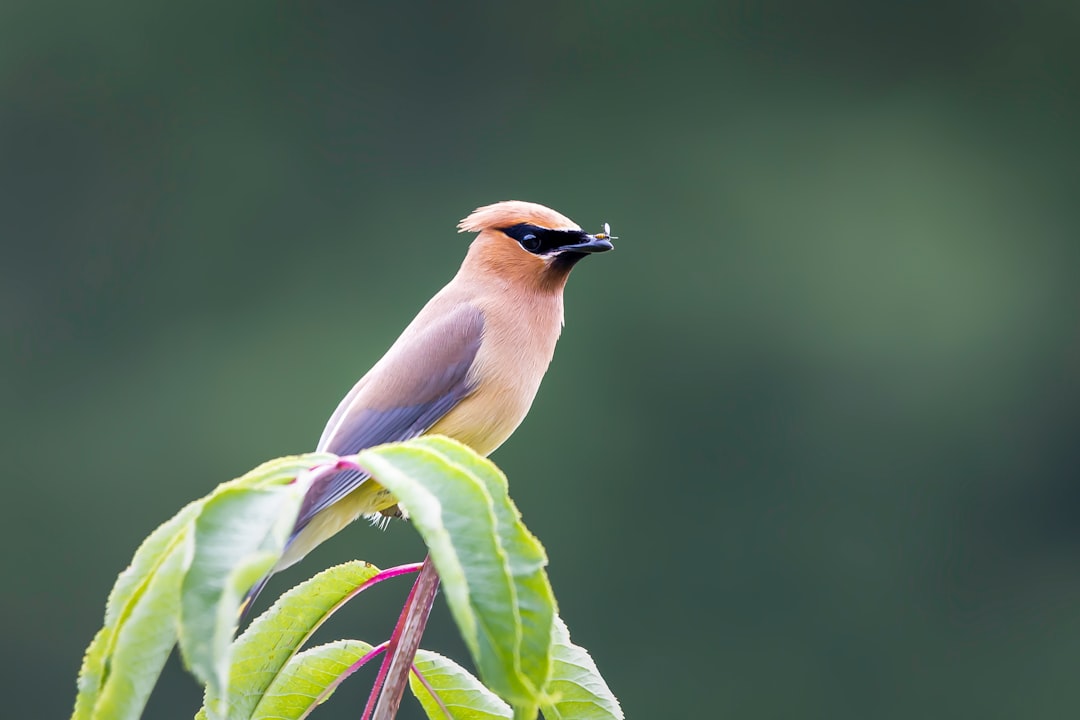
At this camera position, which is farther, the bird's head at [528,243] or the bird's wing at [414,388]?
the bird's head at [528,243]

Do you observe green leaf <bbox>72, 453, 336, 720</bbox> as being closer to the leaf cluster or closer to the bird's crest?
the leaf cluster

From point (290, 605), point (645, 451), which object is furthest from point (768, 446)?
point (290, 605)

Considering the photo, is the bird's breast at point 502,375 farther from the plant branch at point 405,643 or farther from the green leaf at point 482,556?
the green leaf at point 482,556

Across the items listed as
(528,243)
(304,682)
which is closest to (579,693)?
(304,682)

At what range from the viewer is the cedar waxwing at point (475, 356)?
293 cm

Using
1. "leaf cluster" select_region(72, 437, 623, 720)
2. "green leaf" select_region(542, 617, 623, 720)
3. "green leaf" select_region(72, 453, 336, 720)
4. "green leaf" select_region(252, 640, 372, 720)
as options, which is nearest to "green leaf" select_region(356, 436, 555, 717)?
"leaf cluster" select_region(72, 437, 623, 720)

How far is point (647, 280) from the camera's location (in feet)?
40.8

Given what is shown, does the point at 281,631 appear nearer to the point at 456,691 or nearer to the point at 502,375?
the point at 456,691

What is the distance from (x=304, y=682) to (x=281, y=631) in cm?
6

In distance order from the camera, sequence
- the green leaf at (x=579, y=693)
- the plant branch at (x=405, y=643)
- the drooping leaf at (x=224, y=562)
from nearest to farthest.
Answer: the drooping leaf at (x=224, y=562)
the plant branch at (x=405, y=643)
the green leaf at (x=579, y=693)

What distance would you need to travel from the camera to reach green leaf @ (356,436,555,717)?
112cm

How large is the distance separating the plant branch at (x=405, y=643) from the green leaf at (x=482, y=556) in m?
0.20

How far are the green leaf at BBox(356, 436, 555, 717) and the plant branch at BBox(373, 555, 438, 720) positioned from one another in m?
0.20

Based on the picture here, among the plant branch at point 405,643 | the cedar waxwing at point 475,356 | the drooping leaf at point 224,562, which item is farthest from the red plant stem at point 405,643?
the cedar waxwing at point 475,356
